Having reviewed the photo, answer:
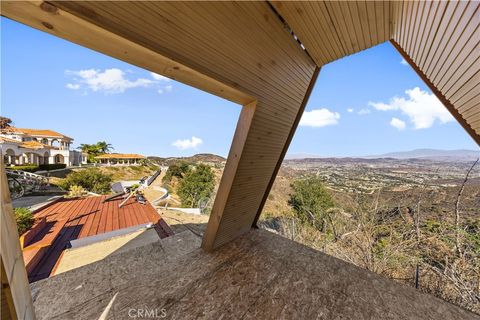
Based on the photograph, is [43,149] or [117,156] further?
[117,156]

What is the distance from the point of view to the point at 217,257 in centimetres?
208

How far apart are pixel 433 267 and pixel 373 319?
4.70 ft

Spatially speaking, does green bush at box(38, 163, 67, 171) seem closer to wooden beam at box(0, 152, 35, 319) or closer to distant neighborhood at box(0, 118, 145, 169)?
distant neighborhood at box(0, 118, 145, 169)

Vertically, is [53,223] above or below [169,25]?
below

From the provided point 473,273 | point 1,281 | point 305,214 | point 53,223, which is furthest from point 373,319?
point 53,223

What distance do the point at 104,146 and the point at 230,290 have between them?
115 feet

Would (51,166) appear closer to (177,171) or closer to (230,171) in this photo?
(177,171)

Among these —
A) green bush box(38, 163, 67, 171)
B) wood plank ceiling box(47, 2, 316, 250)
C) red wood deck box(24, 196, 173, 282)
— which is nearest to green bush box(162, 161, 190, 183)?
green bush box(38, 163, 67, 171)

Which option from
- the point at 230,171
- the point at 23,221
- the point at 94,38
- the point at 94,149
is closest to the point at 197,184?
the point at 23,221

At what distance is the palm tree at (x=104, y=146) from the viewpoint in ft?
→ 95.8

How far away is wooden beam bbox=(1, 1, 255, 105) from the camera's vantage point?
2.20ft

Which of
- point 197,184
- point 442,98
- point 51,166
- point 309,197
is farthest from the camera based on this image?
point 51,166

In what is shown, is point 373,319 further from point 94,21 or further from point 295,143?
point 94,21

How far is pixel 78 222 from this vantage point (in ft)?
12.0
